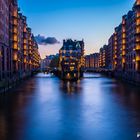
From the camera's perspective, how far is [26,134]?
3306cm

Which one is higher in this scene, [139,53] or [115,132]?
[139,53]

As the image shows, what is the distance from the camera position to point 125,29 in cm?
16725

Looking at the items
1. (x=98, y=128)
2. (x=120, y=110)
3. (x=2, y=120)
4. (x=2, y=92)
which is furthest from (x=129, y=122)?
(x=2, y=92)

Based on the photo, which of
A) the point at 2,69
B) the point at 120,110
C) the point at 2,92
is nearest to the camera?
the point at 120,110

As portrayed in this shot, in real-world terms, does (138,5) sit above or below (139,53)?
above

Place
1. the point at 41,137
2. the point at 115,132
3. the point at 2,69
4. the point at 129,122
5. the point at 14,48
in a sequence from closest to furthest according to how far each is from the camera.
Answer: the point at 41,137 < the point at 115,132 < the point at 129,122 < the point at 2,69 < the point at 14,48

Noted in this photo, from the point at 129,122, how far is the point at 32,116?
13.9 meters

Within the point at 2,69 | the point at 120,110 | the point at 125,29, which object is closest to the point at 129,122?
the point at 120,110

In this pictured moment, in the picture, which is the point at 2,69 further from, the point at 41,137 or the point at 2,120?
the point at 41,137

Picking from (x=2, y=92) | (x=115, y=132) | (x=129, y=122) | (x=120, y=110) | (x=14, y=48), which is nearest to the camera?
(x=115, y=132)

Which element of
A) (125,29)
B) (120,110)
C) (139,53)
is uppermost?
(125,29)

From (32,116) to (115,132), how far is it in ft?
48.5

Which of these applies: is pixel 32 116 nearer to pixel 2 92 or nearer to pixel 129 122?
pixel 129 122

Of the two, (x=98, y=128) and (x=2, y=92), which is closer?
(x=98, y=128)
